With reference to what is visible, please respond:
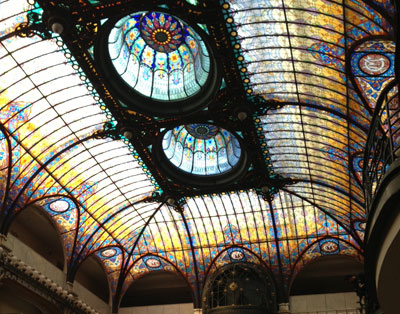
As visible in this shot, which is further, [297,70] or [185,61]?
[185,61]

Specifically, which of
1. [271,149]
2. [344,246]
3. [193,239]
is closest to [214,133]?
[271,149]

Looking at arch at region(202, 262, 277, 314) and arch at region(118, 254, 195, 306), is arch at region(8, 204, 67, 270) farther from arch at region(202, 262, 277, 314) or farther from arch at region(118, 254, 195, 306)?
arch at region(202, 262, 277, 314)

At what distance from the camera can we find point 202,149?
28.9m

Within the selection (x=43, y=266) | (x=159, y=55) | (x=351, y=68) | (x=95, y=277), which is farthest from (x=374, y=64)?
(x=95, y=277)

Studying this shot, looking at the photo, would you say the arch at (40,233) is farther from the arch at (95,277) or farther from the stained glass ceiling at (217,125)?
the arch at (95,277)

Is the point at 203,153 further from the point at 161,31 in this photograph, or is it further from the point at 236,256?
the point at 236,256

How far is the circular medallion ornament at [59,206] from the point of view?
28.9 metres

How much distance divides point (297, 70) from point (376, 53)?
170 inches

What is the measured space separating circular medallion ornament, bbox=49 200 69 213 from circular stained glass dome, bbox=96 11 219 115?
9.21m

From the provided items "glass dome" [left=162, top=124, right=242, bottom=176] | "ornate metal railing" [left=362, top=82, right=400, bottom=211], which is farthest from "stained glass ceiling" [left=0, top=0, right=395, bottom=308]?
"ornate metal railing" [left=362, top=82, right=400, bottom=211]

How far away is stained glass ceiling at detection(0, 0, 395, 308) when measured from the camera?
1900 cm

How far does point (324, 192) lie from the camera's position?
99.1 ft

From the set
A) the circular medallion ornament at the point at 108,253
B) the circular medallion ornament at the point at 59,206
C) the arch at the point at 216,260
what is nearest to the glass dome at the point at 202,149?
the circular medallion ornament at the point at 59,206

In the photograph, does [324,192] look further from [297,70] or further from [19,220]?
[19,220]
